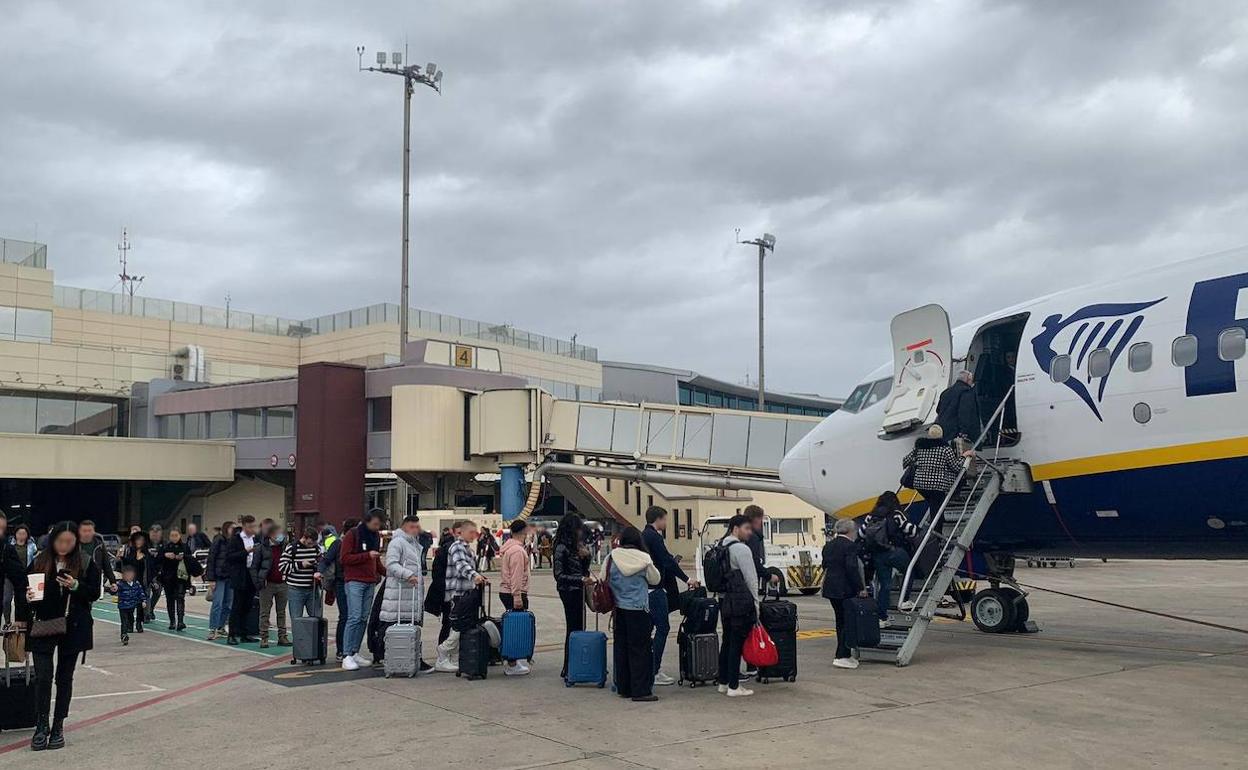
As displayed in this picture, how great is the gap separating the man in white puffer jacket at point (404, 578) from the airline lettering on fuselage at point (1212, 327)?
8.88m

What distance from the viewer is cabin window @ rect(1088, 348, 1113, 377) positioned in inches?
483

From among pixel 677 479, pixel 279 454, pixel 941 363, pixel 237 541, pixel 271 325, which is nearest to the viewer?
pixel 941 363

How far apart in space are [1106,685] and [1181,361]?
370 cm

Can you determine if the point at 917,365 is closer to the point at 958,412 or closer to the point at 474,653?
the point at 958,412

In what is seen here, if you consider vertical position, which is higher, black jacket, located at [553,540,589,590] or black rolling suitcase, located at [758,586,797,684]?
black jacket, located at [553,540,589,590]

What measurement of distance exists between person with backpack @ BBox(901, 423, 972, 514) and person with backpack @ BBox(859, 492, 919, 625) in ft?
1.50

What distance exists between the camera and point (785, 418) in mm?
36438

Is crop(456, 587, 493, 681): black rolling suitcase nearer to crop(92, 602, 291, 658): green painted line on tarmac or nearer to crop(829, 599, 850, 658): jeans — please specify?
crop(92, 602, 291, 658): green painted line on tarmac


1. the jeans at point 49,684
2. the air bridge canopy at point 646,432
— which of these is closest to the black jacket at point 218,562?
the jeans at point 49,684

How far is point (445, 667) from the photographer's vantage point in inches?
480

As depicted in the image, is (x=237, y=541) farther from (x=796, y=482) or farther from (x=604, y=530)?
(x=604, y=530)

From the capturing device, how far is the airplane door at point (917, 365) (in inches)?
533

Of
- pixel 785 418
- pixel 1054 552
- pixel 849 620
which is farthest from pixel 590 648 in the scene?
pixel 785 418

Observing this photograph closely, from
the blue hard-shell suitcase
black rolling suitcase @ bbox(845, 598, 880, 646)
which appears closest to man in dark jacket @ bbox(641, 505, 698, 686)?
the blue hard-shell suitcase
